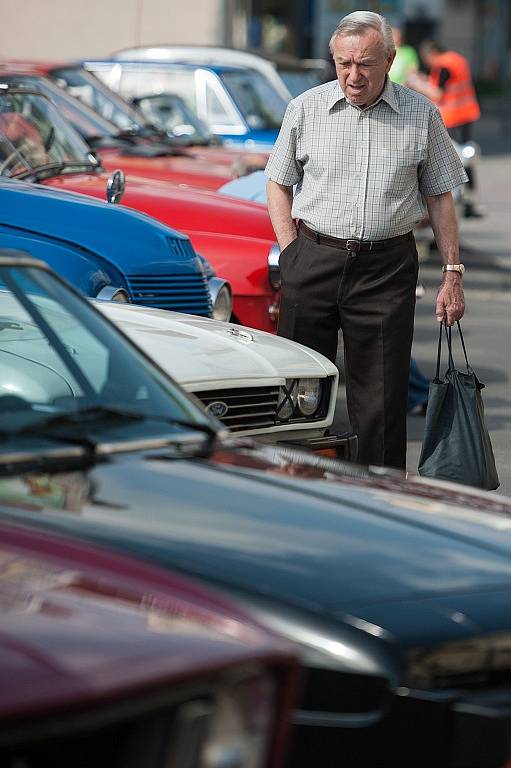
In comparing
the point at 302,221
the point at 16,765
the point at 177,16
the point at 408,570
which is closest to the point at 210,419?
the point at 408,570

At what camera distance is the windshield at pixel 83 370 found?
3.76 metres

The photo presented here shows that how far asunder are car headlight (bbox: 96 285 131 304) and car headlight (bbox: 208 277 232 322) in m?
0.61

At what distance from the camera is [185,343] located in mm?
5684

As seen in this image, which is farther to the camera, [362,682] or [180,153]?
[180,153]

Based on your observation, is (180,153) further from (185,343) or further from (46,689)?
(46,689)

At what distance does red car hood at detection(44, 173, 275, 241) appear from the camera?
28.4 ft

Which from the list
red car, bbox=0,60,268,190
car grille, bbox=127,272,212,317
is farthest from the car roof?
car grille, bbox=127,272,212,317

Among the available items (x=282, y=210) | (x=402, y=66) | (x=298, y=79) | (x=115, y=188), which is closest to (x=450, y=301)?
(x=282, y=210)

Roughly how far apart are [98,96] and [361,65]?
717 centimetres

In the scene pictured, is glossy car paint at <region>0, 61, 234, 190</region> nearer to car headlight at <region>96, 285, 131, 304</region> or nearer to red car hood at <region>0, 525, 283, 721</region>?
car headlight at <region>96, 285, 131, 304</region>

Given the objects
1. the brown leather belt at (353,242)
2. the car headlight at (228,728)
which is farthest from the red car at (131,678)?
the brown leather belt at (353,242)

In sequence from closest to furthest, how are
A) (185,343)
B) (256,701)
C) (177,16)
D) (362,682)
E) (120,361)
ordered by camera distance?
(256,701) → (362,682) → (120,361) → (185,343) → (177,16)

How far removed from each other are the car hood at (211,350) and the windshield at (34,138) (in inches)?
108

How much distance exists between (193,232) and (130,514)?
5.54 m
